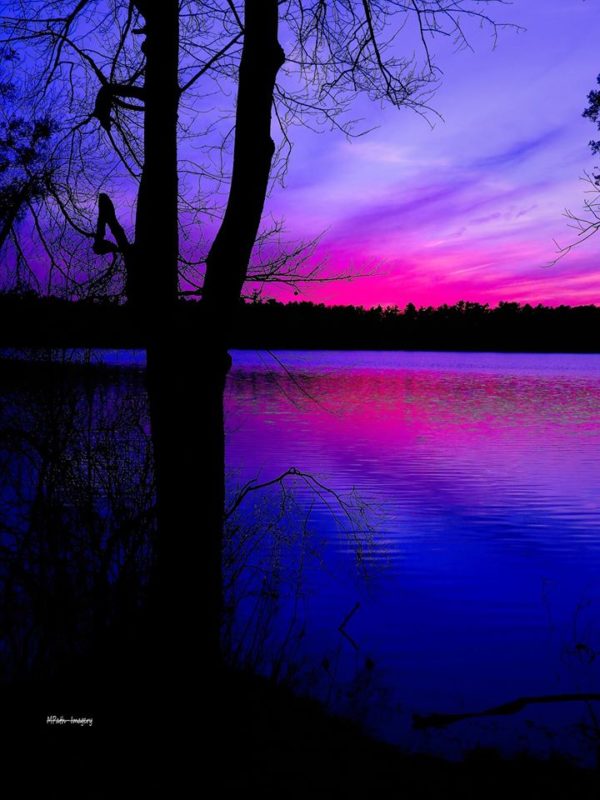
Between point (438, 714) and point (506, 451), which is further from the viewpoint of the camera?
point (506, 451)

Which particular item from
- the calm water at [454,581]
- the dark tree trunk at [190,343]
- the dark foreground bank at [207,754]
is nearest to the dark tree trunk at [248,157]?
the dark tree trunk at [190,343]

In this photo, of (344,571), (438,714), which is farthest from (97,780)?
(344,571)

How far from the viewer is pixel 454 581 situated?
9461 millimetres

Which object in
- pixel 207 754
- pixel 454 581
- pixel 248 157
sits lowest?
pixel 454 581

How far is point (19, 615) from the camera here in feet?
17.2

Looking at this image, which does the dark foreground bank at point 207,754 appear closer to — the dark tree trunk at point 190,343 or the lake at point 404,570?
the dark tree trunk at point 190,343

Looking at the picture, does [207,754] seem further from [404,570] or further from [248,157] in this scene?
[404,570]

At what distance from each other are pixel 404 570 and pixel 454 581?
0.69m

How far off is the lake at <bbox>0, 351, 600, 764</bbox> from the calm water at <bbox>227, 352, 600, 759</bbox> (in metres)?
0.03

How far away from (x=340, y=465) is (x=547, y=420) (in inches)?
555

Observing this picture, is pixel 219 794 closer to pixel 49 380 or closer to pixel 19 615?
pixel 19 615

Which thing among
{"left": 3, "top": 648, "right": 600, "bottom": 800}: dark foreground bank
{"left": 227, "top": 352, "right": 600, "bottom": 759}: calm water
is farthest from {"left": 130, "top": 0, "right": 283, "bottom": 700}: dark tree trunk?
{"left": 227, "top": 352, "right": 600, "bottom": 759}: calm water

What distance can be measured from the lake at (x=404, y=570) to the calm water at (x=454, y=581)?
0.08 feet

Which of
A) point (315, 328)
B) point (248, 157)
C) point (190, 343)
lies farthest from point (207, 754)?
point (315, 328)
